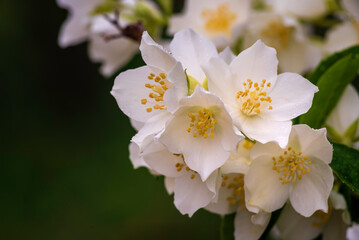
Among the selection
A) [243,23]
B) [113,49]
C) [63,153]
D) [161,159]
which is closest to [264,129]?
[161,159]

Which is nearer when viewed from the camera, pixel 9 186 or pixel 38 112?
pixel 9 186

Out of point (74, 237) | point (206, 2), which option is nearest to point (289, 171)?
point (206, 2)

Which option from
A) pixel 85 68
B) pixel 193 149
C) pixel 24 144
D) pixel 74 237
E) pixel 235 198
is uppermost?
pixel 193 149

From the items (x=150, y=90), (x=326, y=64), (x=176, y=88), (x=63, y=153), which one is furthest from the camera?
(x=63, y=153)

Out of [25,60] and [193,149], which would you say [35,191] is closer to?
[25,60]

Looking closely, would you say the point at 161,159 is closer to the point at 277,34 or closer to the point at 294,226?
the point at 294,226

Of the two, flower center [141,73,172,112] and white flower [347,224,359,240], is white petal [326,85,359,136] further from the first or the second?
flower center [141,73,172,112]

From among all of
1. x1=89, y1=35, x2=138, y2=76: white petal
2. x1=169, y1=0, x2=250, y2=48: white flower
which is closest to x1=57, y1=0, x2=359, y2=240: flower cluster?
x1=169, y1=0, x2=250, y2=48: white flower
